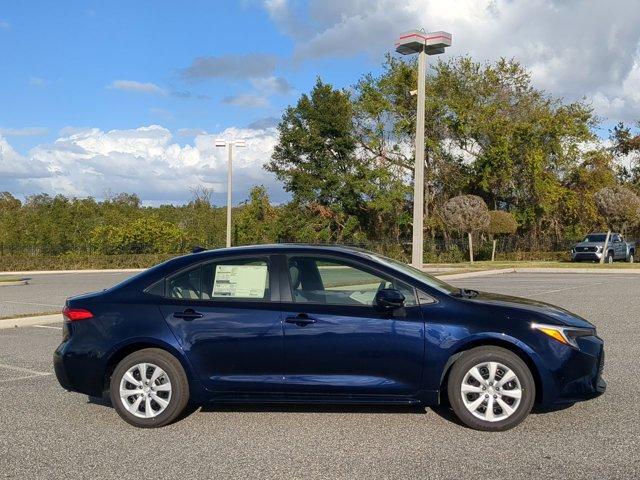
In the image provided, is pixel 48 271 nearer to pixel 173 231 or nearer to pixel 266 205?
pixel 173 231

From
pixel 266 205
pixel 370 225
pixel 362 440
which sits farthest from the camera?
pixel 266 205

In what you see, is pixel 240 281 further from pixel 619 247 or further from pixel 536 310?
pixel 619 247

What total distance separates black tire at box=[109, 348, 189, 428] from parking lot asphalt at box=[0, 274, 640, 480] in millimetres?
95

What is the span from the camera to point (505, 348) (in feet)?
18.2

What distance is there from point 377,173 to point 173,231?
13.7m

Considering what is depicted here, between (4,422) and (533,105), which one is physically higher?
(533,105)

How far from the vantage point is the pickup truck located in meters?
36.5

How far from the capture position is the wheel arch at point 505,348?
547 cm

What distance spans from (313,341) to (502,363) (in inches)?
61.1

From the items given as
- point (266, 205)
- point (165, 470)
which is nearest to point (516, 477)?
point (165, 470)

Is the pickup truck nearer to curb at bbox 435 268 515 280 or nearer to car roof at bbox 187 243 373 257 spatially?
curb at bbox 435 268 515 280

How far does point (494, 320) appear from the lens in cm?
550

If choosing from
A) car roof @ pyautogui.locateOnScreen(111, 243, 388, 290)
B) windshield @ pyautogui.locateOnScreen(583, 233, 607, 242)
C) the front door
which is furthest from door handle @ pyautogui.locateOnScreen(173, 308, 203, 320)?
windshield @ pyautogui.locateOnScreen(583, 233, 607, 242)

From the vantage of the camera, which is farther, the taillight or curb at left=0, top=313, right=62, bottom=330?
curb at left=0, top=313, right=62, bottom=330
